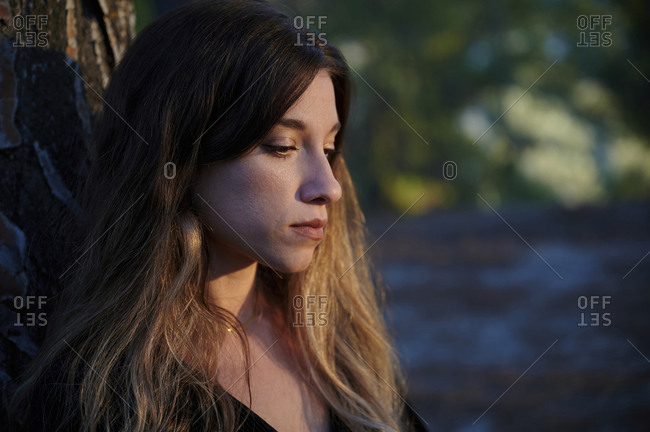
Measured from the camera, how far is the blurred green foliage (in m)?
13.5

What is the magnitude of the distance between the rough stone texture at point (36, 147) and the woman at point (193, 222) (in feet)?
0.34

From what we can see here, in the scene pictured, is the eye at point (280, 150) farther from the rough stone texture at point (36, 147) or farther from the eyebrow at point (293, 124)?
the rough stone texture at point (36, 147)

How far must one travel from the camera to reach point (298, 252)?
1563mm

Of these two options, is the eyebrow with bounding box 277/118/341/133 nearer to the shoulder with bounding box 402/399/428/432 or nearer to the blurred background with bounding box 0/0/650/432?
the blurred background with bounding box 0/0/650/432

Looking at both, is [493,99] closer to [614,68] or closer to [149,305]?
[614,68]

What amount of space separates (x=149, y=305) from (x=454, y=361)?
2787 millimetres

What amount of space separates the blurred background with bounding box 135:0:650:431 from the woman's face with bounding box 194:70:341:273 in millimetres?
568

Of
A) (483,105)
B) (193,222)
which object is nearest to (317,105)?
(193,222)

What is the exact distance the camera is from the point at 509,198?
14977mm

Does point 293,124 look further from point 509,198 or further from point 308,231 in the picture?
point 509,198

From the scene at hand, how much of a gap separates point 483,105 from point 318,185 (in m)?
14.1

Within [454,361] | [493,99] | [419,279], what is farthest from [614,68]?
[454,361]

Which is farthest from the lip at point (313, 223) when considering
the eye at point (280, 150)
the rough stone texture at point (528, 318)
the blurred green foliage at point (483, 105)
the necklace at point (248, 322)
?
the blurred green foliage at point (483, 105)

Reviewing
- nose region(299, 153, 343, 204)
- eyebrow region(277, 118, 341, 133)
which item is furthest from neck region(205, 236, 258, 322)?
eyebrow region(277, 118, 341, 133)
